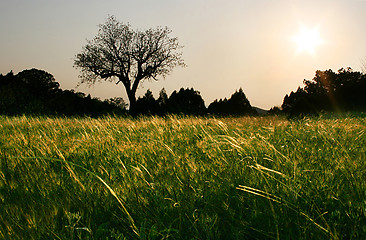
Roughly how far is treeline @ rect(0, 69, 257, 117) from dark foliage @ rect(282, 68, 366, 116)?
500cm

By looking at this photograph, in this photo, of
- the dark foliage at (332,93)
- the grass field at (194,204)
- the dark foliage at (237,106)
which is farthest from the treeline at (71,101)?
the grass field at (194,204)

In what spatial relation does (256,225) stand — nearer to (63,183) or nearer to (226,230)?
(226,230)

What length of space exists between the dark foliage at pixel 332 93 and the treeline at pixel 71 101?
16.4ft

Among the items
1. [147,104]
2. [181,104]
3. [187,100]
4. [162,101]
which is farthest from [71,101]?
Result: [187,100]

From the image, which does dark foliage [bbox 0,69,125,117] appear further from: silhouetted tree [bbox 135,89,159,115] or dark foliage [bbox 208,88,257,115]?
dark foliage [bbox 208,88,257,115]

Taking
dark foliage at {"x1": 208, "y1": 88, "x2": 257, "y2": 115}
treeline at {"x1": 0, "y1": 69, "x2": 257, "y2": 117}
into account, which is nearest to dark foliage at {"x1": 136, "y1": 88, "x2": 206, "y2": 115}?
treeline at {"x1": 0, "y1": 69, "x2": 257, "y2": 117}

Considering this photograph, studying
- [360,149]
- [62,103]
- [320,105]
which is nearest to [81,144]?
[360,149]

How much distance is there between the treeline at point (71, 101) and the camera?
20.5m

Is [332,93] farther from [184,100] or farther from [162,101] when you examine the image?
[162,101]

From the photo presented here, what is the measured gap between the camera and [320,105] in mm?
17297

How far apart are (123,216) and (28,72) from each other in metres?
30.3

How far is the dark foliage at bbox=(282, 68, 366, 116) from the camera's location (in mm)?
16586

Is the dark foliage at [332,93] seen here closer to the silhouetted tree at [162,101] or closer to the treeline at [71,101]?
the treeline at [71,101]

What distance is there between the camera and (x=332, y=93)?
59.2 feet
